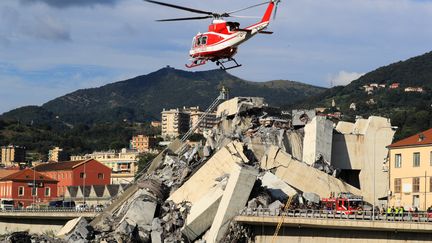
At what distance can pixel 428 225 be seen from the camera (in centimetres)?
5622

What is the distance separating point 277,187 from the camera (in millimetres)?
81250

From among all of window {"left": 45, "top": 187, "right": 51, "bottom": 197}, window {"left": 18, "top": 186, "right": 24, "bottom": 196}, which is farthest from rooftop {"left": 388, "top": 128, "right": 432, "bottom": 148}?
window {"left": 45, "top": 187, "right": 51, "bottom": 197}

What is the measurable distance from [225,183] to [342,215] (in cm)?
1745

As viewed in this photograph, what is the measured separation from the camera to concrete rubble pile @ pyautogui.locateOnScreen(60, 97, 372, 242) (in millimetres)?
73125

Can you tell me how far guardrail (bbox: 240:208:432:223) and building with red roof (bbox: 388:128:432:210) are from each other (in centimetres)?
1337

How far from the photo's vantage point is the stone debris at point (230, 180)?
73.3 m

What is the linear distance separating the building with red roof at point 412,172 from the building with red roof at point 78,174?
8083cm

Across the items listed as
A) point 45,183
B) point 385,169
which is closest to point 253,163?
point 385,169

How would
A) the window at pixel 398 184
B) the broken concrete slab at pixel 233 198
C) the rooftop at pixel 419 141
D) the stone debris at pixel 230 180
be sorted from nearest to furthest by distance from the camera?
the broken concrete slab at pixel 233 198
the stone debris at pixel 230 180
the rooftop at pixel 419 141
the window at pixel 398 184

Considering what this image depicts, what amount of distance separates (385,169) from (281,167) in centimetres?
1344

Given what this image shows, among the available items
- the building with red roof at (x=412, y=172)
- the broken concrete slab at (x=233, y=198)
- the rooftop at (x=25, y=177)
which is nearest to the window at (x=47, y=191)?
the rooftop at (x=25, y=177)

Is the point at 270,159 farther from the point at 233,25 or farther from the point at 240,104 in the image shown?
the point at 233,25

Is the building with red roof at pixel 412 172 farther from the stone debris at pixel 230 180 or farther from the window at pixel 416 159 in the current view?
the stone debris at pixel 230 180

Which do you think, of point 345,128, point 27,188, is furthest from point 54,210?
point 27,188
